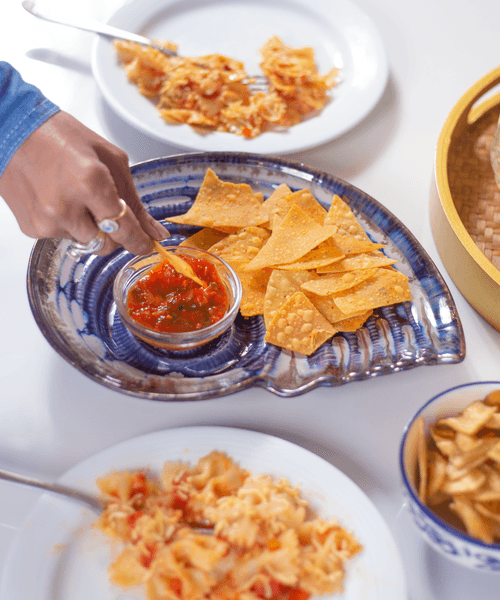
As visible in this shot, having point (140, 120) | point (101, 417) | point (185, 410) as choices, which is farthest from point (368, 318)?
point (140, 120)

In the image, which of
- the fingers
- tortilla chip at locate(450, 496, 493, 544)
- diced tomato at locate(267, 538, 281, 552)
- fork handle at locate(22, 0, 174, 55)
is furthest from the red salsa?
fork handle at locate(22, 0, 174, 55)

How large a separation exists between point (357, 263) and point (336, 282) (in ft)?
0.25

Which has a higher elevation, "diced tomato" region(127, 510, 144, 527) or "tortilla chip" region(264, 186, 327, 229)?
"tortilla chip" region(264, 186, 327, 229)

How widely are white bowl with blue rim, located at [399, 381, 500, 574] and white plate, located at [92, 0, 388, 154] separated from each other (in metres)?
0.91

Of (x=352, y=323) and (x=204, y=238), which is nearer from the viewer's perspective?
(x=352, y=323)

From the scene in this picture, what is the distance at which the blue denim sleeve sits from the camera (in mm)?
1006

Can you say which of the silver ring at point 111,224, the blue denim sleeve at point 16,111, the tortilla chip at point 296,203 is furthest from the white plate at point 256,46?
the silver ring at point 111,224

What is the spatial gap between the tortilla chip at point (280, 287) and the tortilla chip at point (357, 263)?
58 millimetres

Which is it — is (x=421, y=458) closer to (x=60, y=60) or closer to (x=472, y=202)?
(x=472, y=202)

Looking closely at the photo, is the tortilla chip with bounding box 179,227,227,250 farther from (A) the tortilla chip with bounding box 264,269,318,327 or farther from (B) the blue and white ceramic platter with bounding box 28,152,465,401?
(A) the tortilla chip with bounding box 264,269,318,327

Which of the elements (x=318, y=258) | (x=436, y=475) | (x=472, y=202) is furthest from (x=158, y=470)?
(x=472, y=202)

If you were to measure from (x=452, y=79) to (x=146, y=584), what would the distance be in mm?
1853

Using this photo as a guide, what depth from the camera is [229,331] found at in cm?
128

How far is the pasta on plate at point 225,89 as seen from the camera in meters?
1.62
